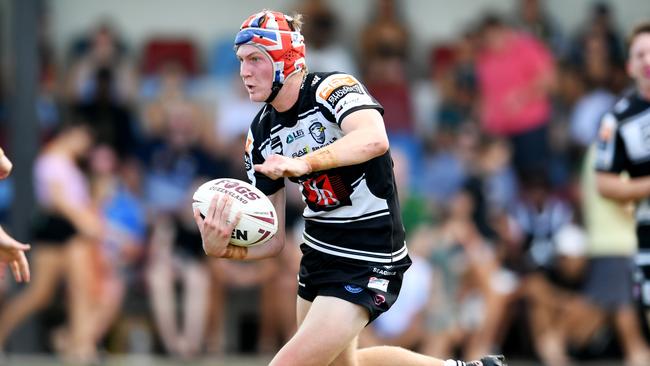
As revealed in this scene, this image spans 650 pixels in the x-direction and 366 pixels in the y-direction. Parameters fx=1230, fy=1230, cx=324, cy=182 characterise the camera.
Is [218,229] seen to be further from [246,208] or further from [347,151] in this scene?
[347,151]

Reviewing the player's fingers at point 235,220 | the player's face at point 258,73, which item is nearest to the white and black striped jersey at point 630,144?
the player's face at point 258,73

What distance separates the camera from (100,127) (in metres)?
12.7

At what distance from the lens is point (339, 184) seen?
20.6 feet

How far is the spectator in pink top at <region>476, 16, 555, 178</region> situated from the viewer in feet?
43.7

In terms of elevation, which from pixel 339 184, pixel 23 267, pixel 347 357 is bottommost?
pixel 347 357

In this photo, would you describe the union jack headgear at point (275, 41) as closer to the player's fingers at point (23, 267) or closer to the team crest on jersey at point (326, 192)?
the team crest on jersey at point (326, 192)

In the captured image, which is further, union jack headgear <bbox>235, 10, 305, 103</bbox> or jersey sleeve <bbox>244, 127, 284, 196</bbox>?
jersey sleeve <bbox>244, 127, 284, 196</bbox>

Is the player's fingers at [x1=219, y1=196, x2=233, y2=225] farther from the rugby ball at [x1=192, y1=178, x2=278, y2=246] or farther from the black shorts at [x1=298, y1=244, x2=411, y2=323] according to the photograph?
the black shorts at [x1=298, y1=244, x2=411, y2=323]

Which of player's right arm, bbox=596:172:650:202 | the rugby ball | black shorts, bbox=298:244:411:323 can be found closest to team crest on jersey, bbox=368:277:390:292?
black shorts, bbox=298:244:411:323

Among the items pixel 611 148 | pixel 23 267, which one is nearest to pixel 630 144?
pixel 611 148

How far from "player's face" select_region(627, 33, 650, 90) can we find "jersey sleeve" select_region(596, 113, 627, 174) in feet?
0.98

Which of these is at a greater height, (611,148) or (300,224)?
(611,148)

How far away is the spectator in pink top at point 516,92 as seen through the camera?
43.7 feet

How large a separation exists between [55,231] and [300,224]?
234cm
